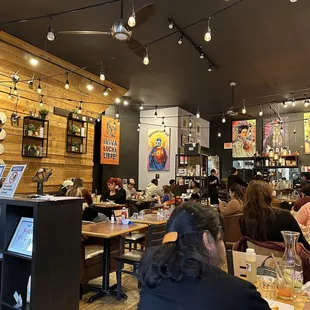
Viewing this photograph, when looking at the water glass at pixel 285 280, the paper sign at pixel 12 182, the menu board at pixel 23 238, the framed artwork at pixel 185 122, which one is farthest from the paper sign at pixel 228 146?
the water glass at pixel 285 280

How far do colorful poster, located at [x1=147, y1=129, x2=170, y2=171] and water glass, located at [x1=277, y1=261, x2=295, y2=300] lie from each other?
977 centimetres

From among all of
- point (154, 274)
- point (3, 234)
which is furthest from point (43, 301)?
point (154, 274)

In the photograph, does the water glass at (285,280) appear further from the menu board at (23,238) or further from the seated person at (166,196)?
the seated person at (166,196)

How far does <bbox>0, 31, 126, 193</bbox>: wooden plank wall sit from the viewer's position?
5961 millimetres

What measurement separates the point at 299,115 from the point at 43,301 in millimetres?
12595


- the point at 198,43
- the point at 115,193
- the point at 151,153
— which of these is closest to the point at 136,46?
the point at 198,43

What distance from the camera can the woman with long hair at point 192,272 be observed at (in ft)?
3.35

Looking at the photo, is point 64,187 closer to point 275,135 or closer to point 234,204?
point 234,204

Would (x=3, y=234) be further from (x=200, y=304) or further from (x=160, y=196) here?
(x=160, y=196)

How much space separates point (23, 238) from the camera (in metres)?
2.47

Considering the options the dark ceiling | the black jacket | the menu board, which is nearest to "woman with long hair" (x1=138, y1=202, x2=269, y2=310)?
the black jacket

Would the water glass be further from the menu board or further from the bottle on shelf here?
the menu board

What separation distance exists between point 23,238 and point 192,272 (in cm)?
182

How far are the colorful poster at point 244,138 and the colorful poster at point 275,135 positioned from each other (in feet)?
1.65
